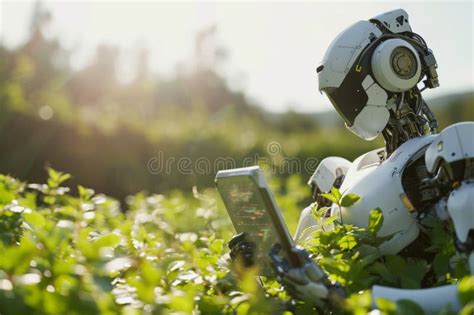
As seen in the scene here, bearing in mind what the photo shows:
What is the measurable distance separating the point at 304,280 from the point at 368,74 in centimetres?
101

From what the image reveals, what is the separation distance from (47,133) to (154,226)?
6253mm

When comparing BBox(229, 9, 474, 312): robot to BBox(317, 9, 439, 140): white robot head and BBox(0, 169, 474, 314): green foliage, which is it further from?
BBox(0, 169, 474, 314): green foliage

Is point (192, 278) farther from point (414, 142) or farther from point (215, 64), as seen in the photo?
point (215, 64)

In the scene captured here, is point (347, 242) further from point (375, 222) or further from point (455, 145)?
point (455, 145)

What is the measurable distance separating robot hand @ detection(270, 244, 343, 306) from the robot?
0.02 metres

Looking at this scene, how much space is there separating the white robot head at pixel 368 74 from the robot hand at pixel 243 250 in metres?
0.73

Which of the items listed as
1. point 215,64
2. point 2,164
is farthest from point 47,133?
point 215,64

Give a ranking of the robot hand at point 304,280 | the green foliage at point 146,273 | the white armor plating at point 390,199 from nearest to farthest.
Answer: the green foliage at point 146,273, the robot hand at point 304,280, the white armor plating at point 390,199

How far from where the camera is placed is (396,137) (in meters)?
2.35

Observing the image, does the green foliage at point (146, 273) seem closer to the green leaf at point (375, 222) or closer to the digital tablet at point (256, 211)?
the green leaf at point (375, 222)

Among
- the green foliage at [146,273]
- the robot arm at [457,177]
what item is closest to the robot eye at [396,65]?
the robot arm at [457,177]

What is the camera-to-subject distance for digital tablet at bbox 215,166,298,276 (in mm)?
1645

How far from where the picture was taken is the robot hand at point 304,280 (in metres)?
1.61

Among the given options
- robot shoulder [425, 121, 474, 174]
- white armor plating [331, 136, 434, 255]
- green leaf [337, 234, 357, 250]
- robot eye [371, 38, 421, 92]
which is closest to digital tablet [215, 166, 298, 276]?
green leaf [337, 234, 357, 250]
